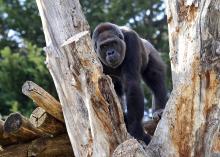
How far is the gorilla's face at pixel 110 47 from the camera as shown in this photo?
6.50 meters

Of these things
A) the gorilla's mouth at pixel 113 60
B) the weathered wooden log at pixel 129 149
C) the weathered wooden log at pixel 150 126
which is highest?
the gorilla's mouth at pixel 113 60

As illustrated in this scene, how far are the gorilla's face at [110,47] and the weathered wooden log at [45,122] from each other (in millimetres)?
1118

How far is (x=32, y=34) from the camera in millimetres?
13352

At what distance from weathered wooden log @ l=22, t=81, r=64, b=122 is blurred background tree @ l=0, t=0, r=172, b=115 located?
494cm

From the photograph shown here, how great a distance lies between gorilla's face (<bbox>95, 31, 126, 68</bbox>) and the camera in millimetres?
6496

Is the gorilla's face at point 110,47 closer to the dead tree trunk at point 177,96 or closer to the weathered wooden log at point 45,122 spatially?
the weathered wooden log at point 45,122

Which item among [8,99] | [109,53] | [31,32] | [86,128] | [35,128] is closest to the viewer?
[86,128]

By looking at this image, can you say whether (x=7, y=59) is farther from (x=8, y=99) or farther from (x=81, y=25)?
(x=81, y=25)

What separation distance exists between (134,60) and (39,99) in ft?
5.29

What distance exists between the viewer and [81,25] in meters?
5.07

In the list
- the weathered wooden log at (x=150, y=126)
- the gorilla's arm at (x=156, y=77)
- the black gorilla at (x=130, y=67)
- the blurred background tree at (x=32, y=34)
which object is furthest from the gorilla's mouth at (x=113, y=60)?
the blurred background tree at (x=32, y=34)

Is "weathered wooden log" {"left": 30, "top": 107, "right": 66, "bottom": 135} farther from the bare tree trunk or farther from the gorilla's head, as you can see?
the bare tree trunk

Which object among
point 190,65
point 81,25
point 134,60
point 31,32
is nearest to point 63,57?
point 81,25

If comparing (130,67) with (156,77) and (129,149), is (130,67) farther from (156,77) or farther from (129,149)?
(129,149)
